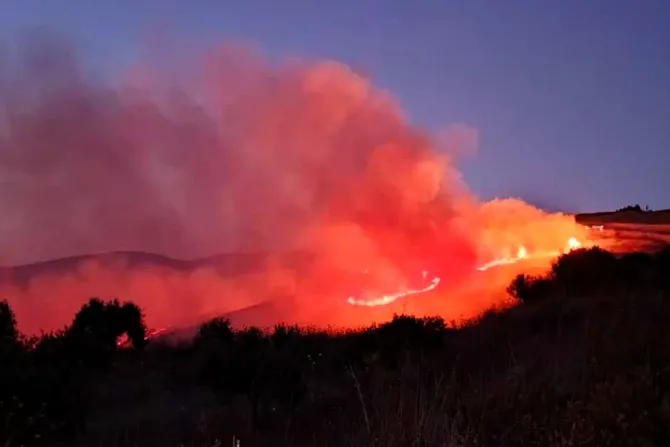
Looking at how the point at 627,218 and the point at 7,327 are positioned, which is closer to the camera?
the point at 7,327

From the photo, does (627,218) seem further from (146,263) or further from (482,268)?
(146,263)

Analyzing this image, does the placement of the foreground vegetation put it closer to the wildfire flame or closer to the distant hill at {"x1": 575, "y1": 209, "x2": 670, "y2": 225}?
the wildfire flame

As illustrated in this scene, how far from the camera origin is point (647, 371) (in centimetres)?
716

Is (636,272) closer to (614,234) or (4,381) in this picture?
→ (614,234)

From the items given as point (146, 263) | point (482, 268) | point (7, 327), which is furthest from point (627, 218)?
point (7, 327)

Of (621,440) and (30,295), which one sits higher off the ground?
(30,295)

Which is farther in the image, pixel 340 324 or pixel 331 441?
pixel 340 324

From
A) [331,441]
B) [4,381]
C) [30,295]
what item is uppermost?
[30,295]

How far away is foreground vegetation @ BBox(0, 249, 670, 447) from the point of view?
6551mm

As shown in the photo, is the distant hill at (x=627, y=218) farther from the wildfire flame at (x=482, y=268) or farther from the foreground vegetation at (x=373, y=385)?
the foreground vegetation at (x=373, y=385)

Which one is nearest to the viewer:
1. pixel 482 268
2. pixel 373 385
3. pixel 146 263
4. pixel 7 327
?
pixel 373 385

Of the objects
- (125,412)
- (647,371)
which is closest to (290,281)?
(125,412)

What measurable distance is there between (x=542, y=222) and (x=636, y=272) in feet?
42.4

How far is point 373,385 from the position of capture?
35.2 feet
